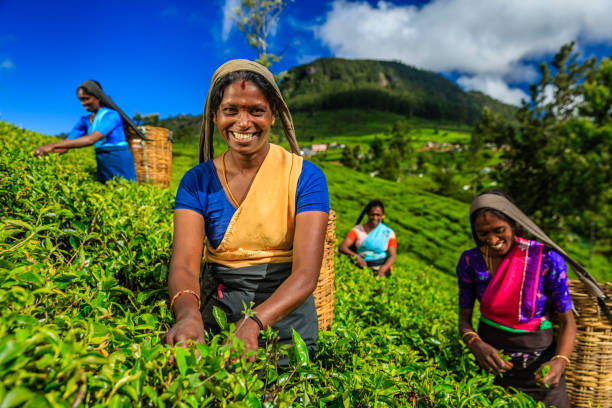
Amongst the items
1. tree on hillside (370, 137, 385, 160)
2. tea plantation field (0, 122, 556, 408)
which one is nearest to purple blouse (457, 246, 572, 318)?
tea plantation field (0, 122, 556, 408)

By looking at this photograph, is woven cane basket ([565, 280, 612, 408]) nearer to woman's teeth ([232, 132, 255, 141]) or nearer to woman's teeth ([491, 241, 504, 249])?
woman's teeth ([491, 241, 504, 249])

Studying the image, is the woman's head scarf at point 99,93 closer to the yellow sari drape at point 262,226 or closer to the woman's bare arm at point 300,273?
the yellow sari drape at point 262,226

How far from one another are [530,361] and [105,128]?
189 inches

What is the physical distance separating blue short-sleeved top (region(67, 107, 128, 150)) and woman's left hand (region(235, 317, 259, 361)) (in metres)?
3.67

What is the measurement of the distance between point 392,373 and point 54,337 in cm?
116

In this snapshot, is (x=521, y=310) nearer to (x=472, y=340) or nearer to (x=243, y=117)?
(x=472, y=340)

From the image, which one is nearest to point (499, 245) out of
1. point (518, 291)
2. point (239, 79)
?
point (518, 291)

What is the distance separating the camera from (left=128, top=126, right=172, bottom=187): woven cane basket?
212 inches

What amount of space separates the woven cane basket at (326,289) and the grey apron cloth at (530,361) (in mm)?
1413

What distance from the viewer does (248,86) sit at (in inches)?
67.6

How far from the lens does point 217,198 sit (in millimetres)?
1780

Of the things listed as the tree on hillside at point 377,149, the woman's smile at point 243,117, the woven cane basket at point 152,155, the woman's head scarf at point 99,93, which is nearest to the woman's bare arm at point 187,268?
the woman's smile at point 243,117

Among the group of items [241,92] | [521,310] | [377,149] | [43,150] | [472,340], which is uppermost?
[377,149]

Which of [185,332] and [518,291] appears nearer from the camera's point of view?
[185,332]
